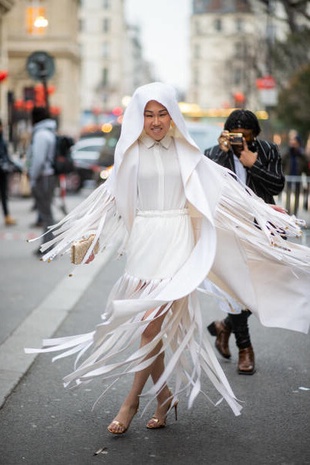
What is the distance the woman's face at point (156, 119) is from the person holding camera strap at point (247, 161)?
108 cm

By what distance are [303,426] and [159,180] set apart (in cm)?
154

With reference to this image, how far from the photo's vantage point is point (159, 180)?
185 inches

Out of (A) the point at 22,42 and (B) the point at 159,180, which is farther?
(A) the point at 22,42

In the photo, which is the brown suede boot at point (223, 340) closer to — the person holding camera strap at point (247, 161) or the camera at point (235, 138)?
the person holding camera strap at point (247, 161)

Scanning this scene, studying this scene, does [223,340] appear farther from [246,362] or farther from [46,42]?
[46,42]

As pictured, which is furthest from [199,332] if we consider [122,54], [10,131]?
[122,54]

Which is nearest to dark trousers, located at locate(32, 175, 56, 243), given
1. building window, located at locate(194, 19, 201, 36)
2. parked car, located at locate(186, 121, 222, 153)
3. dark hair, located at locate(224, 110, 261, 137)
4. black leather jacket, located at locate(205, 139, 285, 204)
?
parked car, located at locate(186, 121, 222, 153)

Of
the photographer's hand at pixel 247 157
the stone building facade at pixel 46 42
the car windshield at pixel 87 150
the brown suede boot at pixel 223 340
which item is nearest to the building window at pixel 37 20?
the car windshield at pixel 87 150

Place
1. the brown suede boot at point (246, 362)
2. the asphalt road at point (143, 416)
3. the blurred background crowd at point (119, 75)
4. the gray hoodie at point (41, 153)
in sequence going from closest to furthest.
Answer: the asphalt road at point (143, 416), the brown suede boot at point (246, 362), the gray hoodie at point (41, 153), the blurred background crowd at point (119, 75)

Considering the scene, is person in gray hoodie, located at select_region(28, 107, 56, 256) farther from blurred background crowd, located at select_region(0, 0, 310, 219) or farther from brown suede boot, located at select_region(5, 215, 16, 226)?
brown suede boot, located at select_region(5, 215, 16, 226)

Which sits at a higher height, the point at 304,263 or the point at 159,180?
the point at 159,180

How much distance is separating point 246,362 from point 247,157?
1.38 metres

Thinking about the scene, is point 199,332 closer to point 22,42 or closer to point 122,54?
point 22,42

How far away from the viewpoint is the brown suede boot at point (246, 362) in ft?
19.8
